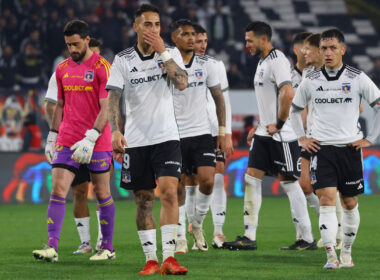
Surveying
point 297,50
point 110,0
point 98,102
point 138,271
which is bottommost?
point 138,271

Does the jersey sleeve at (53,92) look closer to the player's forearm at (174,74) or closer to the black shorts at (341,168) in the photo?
the player's forearm at (174,74)

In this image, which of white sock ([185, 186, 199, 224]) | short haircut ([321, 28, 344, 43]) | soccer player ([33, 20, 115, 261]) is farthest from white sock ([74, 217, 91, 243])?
short haircut ([321, 28, 344, 43])

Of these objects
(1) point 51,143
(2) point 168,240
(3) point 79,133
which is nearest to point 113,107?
(3) point 79,133

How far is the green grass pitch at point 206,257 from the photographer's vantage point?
741cm

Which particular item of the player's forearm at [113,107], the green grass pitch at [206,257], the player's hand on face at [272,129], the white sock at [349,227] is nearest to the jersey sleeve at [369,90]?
the white sock at [349,227]

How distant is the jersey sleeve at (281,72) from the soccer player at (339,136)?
1295mm

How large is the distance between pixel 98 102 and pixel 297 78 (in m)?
2.66

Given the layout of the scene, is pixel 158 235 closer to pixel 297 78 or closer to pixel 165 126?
pixel 297 78

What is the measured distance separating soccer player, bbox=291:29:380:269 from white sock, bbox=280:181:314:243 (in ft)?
5.24

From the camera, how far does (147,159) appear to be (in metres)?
7.48

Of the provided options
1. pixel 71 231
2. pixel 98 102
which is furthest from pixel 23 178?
pixel 98 102

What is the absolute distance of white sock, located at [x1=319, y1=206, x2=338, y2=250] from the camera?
763 centimetres

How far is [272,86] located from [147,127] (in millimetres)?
2430

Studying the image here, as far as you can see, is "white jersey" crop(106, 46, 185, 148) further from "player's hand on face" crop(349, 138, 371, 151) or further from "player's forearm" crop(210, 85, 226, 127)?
"player's forearm" crop(210, 85, 226, 127)
